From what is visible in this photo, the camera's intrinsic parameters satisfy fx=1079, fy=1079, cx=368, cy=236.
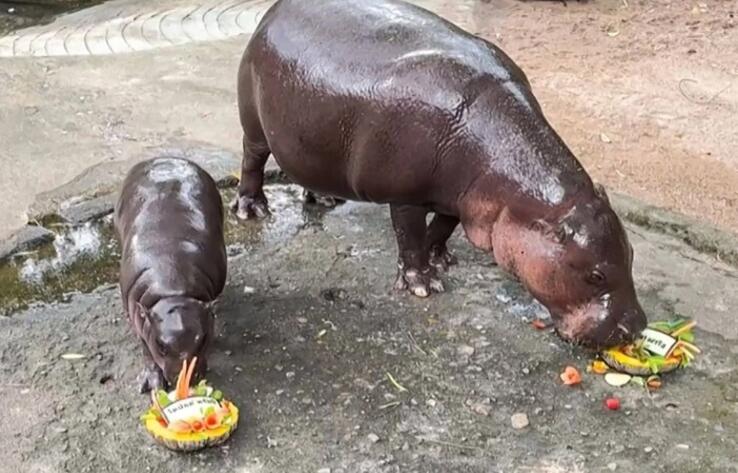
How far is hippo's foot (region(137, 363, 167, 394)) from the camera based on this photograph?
12.2 ft

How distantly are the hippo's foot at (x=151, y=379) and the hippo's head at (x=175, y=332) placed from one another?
0.07m

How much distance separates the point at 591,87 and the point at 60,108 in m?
3.24

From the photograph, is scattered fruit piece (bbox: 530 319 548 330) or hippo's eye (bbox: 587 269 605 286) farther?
scattered fruit piece (bbox: 530 319 548 330)

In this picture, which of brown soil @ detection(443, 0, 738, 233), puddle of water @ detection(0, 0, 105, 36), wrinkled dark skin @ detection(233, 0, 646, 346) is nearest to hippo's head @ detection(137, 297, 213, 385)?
wrinkled dark skin @ detection(233, 0, 646, 346)

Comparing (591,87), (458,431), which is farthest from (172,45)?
(458,431)

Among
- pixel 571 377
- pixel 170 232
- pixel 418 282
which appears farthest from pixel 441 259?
pixel 170 232

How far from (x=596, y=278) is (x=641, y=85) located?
3.60 metres

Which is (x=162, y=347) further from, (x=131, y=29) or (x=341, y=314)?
(x=131, y=29)

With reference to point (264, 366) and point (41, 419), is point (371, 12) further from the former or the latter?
point (41, 419)

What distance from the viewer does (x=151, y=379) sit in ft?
A: 12.3

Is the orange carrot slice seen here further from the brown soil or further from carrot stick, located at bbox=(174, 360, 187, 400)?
the brown soil

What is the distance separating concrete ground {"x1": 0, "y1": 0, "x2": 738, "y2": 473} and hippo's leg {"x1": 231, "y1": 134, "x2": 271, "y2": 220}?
9 cm

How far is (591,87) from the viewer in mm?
6805

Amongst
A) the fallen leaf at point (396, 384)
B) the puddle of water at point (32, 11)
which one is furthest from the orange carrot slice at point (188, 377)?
the puddle of water at point (32, 11)
